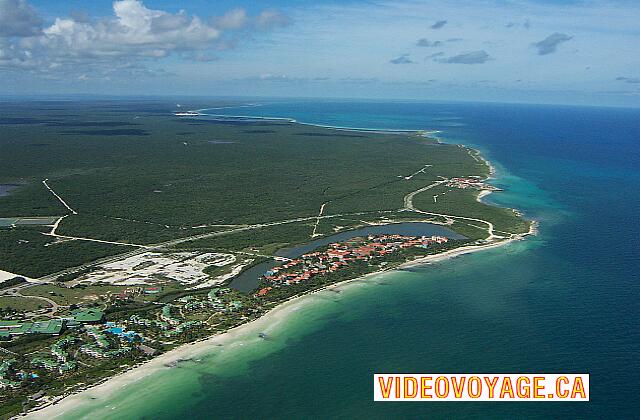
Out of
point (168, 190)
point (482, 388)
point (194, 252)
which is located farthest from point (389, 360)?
point (168, 190)

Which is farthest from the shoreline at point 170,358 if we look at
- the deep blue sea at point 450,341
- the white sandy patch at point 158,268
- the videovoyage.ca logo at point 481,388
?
the videovoyage.ca logo at point 481,388

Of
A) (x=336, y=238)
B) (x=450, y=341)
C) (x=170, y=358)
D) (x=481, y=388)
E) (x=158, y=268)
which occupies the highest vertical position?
(x=336, y=238)

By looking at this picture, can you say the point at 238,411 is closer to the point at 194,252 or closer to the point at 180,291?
the point at 180,291

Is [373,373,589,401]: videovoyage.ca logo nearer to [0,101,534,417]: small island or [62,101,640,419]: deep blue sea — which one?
[62,101,640,419]: deep blue sea

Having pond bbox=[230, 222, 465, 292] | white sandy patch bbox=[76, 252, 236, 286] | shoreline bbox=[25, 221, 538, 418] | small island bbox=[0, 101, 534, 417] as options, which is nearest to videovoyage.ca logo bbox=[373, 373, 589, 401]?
shoreline bbox=[25, 221, 538, 418]

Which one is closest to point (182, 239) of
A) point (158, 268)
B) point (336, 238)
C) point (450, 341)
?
point (158, 268)

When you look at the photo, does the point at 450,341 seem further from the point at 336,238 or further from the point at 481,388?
the point at 336,238
